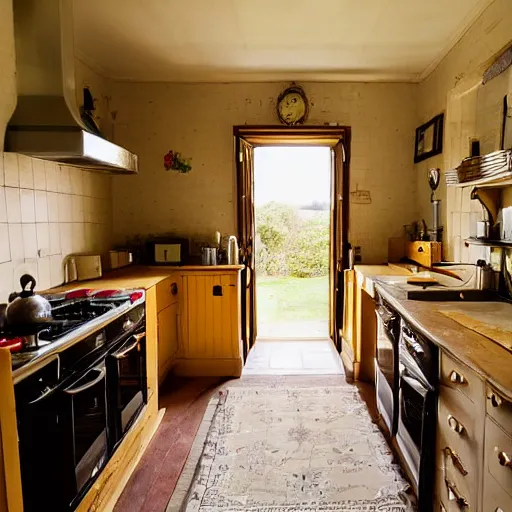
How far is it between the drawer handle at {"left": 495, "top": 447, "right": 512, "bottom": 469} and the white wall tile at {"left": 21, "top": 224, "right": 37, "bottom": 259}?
2339 millimetres

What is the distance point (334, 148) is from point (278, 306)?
3398 mm

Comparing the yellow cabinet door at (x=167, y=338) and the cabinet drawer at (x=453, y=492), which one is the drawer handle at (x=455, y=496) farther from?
the yellow cabinet door at (x=167, y=338)

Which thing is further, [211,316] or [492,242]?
[211,316]

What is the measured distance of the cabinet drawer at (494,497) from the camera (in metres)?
1.05

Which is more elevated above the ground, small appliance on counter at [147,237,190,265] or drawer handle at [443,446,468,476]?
small appliance on counter at [147,237,190,265]

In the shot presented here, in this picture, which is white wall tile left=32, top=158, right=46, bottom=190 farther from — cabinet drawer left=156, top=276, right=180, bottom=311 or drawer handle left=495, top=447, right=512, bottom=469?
drawer handle left=495, top=447, right=512, bottom=469

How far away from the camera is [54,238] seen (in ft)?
8.70

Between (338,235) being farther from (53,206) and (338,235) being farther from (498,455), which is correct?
(498,455)

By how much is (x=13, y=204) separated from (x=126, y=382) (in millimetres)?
1110

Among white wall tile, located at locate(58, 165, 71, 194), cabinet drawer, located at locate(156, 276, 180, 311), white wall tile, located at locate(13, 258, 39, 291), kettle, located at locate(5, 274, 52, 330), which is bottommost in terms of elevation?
cabinet drawer, located at locate(156, 276, 180, 311)

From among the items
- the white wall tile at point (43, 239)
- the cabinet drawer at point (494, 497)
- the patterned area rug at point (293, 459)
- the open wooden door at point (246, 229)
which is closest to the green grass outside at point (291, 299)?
the open wooden door at point (246, 229)

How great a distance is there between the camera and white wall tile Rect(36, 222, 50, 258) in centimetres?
246

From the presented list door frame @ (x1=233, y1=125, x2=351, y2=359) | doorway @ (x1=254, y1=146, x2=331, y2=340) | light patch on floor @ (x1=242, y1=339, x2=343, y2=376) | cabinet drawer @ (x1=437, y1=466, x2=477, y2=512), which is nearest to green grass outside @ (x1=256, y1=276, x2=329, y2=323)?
doorway @ (x1=254, y1=146, x2=331, y2=340)

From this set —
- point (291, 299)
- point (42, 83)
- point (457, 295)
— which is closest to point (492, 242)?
point (457, 295)
